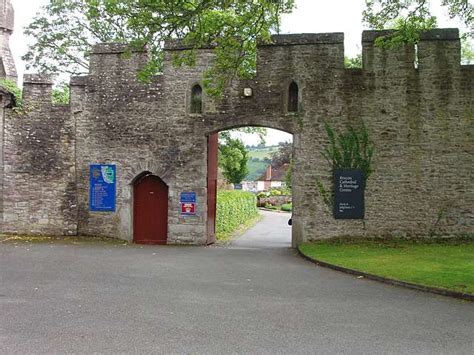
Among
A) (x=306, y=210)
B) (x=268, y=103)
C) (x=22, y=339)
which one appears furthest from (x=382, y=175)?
(x=22, y=339)

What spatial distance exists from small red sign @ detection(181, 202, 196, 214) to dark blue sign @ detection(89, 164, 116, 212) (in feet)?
7.58

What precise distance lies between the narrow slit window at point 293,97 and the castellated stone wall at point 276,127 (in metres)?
0.19

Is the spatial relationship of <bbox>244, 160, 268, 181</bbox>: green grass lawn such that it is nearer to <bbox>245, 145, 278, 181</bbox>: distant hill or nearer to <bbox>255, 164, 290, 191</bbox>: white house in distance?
<bbox>245, 145, 278, 181</bbox>: distant hill

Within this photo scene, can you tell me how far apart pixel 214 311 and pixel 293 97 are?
31.7 ft

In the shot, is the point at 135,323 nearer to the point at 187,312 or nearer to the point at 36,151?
the point at 187,312

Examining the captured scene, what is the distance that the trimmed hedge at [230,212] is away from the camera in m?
21.0

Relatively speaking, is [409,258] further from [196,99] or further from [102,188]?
[102,188]

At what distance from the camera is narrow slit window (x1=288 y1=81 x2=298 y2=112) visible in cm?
1566

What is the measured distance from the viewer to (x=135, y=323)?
658 cm

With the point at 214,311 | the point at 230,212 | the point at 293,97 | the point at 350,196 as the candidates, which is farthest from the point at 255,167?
the point at 214,311

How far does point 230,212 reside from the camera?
23641 mm

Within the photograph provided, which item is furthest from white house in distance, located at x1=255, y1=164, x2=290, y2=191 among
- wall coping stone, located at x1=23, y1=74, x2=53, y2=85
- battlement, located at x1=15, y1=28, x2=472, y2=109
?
battlement, located at x1=15, y1=28, x2=472, y2=109

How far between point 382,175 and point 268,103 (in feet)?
13.2

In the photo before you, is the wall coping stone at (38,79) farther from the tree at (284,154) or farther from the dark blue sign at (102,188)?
the tree at (284,154)
